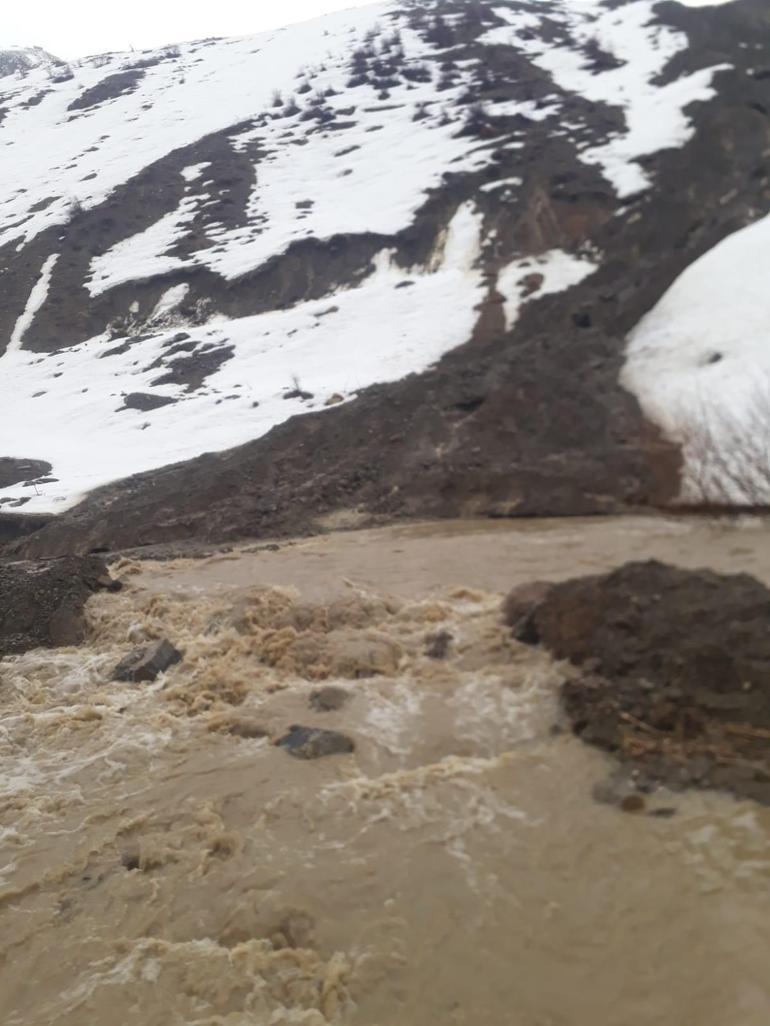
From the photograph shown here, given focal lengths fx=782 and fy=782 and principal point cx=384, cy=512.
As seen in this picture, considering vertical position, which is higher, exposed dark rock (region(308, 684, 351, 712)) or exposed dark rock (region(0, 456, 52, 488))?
exposed dark rock (region(308, 684, 351, 712))

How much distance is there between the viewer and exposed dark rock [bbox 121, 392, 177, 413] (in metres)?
26.1

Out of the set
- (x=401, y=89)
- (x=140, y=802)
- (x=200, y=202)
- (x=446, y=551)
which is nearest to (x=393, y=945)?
(x=140, y=802)

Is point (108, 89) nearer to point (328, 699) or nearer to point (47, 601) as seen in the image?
point (47, 601)

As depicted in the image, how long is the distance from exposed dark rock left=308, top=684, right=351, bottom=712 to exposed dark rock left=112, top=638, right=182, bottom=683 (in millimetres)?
2224

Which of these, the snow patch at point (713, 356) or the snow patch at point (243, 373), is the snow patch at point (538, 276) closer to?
the snow patch at point (243, 373)

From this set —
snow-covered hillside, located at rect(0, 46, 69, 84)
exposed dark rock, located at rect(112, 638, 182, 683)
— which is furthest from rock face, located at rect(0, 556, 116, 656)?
snow-covered hillside, located at rect(0, 46, 69, 84)

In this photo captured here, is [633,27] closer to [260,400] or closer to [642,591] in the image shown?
[260,400]

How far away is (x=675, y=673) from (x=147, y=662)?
6161 mm

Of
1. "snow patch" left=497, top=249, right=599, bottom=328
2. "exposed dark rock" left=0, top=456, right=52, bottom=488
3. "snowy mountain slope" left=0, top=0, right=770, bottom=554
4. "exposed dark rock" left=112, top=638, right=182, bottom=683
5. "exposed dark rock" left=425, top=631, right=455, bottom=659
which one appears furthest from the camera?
"snow patch" left=497, top=249, right=599, bottom=328

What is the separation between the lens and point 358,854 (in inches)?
234

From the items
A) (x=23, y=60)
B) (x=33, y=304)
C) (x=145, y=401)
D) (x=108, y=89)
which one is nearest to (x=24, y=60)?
(x=23, y=60)

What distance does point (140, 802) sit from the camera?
276 inches

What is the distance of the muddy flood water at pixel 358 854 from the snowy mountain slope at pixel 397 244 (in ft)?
24.7

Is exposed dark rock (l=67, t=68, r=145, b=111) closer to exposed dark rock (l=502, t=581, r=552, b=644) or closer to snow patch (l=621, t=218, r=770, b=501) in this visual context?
snow patch (l=621, t=218, r=770, b=501)
